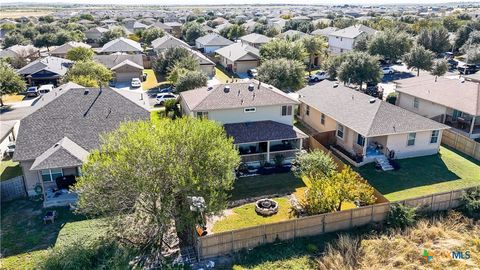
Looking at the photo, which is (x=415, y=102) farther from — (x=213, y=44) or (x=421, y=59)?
(x=213, y=44)

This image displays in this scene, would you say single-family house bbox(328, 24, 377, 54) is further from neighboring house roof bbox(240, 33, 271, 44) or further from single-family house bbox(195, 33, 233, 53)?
single-family house bbox(195, 33, 233, 53)

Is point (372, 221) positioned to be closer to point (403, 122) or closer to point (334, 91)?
point (403, 122)

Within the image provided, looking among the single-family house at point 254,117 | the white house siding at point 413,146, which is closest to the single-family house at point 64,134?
the single-family house at point 254,117

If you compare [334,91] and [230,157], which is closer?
[230,157]

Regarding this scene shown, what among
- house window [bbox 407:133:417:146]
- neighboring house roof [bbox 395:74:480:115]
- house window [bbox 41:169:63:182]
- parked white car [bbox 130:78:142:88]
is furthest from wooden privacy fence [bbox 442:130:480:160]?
parked white car [bbox 130:78:142:88]

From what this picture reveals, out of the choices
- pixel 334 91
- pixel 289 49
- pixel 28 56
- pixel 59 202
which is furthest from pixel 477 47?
pixel 28 56

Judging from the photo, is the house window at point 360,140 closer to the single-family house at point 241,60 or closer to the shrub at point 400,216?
the shrub at point 400,216
